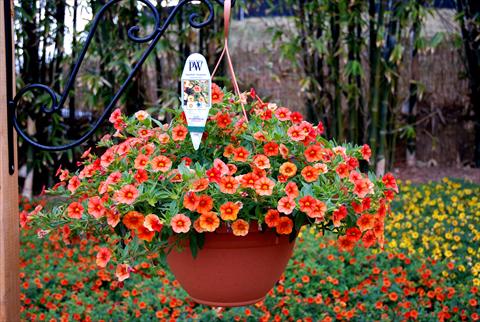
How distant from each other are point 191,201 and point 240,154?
172 mm

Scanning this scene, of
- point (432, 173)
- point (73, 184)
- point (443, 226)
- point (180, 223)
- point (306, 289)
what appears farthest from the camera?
point (432, 173)

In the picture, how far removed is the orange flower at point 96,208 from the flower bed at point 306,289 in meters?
1.21

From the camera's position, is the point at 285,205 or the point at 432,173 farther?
the point at 432,173

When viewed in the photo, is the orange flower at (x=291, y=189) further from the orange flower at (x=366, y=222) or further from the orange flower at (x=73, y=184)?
the orange flower at (x=73, y=184)

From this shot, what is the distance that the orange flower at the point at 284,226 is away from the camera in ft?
3.66

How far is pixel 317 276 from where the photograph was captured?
8.59 ft

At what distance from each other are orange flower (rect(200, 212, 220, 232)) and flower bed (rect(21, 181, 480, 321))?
125cm

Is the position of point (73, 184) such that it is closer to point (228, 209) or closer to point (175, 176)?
point (175, 176)

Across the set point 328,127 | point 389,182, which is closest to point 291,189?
point 389,182

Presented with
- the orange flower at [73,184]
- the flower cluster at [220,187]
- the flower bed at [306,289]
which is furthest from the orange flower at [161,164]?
the flower bed at [306,289]

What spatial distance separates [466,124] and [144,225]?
5.27 m

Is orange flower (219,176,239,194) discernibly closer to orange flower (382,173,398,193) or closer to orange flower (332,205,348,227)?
orange flower (332,205,348,227)

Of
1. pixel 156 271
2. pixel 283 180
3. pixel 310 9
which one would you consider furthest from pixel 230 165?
pixel 310 9

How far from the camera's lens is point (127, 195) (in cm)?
109
